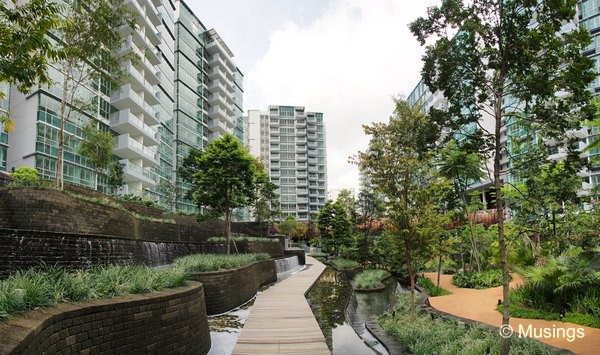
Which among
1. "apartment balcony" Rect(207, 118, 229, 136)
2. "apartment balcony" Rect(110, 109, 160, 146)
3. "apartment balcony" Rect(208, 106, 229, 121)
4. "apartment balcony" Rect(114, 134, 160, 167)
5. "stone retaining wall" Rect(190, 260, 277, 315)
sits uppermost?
"apartment balcony" Rect(208, 106, 229, 121)

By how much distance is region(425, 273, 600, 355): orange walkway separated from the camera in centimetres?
711

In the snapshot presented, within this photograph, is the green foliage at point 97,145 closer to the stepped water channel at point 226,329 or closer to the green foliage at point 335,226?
the stepped water channel at point 226,329

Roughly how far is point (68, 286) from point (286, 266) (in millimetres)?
23480

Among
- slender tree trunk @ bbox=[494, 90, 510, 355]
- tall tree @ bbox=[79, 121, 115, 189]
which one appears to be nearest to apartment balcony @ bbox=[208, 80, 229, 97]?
tall tree @ bbox=[79, 121, 115, 189]

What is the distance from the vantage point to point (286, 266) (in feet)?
92.9

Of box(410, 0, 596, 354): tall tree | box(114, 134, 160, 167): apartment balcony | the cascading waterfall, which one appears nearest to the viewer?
box(410, 0, 596, 354): tall tree

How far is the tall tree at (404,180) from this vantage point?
35.0 ft

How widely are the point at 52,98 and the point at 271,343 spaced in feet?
96.9

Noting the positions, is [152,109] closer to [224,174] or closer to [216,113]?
[216,113]

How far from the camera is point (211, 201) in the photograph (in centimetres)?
1966

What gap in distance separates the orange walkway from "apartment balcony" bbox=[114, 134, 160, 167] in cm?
Answer: 3056

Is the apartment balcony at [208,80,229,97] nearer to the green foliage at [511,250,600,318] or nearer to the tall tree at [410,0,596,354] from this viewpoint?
the green foliage at [511,250,600,318]

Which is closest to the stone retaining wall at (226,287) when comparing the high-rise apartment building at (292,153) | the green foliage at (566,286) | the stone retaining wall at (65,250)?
the stone retaining wall at (65,250)

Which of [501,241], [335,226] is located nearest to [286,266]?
[335,226]
